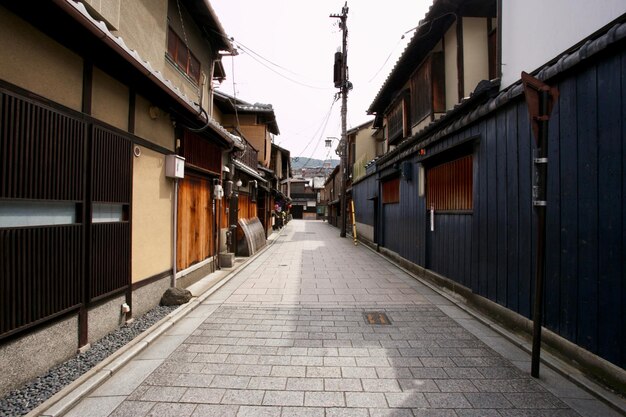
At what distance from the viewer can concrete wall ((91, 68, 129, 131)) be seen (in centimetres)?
474

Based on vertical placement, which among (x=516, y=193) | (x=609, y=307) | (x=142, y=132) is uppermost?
(x=142, y=132)

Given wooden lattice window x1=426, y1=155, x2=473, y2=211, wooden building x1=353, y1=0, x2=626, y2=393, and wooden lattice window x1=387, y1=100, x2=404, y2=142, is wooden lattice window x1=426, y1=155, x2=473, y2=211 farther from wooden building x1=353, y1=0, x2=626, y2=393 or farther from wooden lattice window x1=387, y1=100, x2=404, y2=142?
wooden lattice window x1=387, y1=100, x2=404, y2=142

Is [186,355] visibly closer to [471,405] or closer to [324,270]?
[471,405]

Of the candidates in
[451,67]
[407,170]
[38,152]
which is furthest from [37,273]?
[451,67]

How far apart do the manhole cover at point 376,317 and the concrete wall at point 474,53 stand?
6282mm

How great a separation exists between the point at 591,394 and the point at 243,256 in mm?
12344

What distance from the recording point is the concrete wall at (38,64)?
3.33 m

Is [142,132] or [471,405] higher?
[142,132]

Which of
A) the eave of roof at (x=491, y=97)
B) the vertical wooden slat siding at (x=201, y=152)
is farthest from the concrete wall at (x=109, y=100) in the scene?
the eave of roof at (x=491, y=97)

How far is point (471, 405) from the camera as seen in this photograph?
11.4ft

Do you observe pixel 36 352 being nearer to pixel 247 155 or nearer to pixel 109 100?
pixel 109 100

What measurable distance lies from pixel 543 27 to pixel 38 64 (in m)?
7.03

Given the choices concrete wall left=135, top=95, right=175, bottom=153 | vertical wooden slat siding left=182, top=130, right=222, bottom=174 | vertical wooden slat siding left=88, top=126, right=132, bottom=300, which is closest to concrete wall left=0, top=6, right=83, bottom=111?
vertical wooden slat siding left=88, top=126, right=132, bottom=300

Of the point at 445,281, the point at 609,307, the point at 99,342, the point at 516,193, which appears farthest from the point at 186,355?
the point at 445,281
